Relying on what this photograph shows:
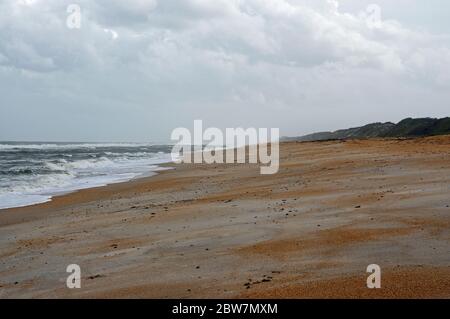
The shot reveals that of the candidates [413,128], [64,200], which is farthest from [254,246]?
[413,128]

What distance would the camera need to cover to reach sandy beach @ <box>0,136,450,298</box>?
5074 mm

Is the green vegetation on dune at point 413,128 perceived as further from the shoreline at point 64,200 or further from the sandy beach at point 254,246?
the sandy beach at point 254,246

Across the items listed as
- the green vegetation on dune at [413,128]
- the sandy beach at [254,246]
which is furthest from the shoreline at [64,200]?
the green vegetation on dune at [413,128]

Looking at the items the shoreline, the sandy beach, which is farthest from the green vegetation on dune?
the sandy beach

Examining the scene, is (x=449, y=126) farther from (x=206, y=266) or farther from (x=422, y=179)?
(x=206, y=266)

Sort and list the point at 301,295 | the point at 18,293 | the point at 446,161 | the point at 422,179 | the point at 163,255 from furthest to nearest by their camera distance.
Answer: the point at 446,161, the point at 422,179, the point at 163,255, the point at 18,293, the point at 301,295

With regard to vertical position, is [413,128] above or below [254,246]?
above

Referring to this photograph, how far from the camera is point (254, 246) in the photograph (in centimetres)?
683

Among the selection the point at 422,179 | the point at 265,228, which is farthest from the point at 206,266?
the point at 422,179

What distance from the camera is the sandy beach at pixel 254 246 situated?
507 centimetres

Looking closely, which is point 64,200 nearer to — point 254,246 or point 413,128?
point 254,246

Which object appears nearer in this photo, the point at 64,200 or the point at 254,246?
the point at 254,246
